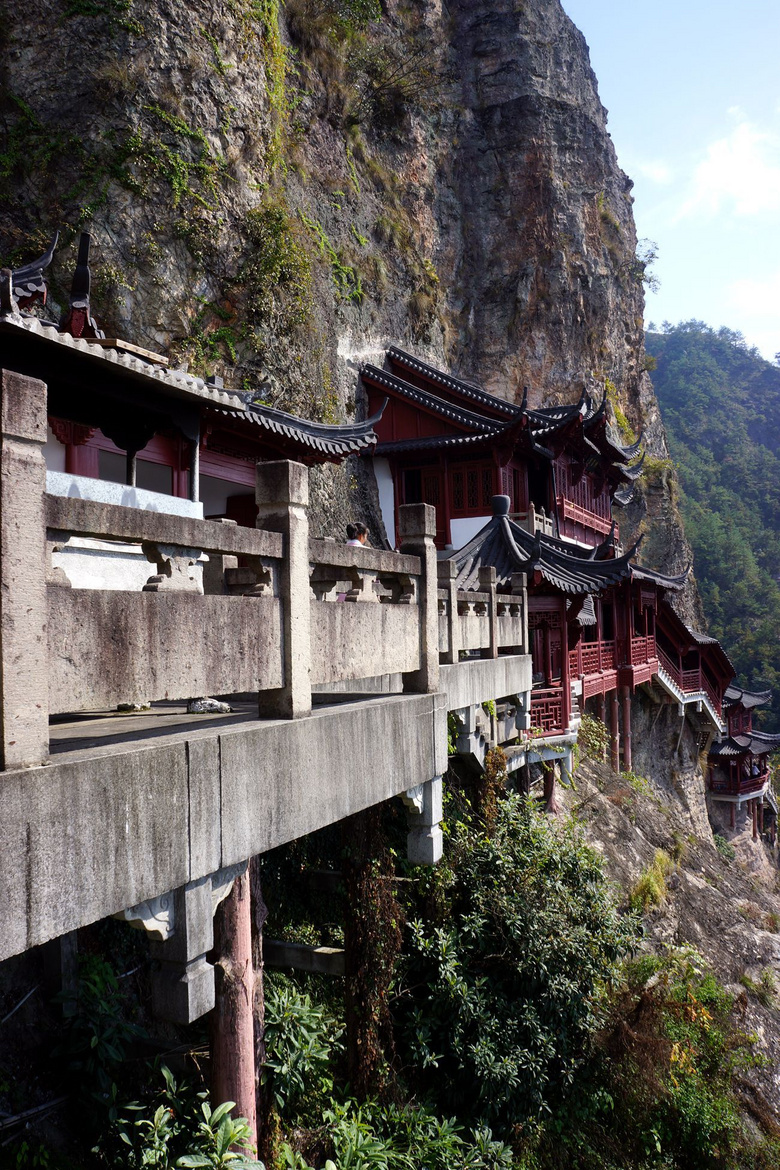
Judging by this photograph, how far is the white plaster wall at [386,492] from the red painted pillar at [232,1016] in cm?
1707

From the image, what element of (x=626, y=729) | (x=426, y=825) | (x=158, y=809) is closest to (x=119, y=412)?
(x=426, y=825)

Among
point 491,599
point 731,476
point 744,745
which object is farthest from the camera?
point 731,476

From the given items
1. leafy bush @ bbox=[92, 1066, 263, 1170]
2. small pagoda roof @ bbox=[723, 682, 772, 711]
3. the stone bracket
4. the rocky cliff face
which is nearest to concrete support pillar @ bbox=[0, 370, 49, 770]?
the stone bracket

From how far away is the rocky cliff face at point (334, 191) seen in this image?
605 inches

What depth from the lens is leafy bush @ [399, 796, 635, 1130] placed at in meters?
7.14

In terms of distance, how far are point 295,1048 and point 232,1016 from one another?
176 cm

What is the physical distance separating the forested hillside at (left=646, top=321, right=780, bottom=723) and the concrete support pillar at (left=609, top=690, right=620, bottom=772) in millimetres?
33677

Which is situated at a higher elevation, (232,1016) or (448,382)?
(448,382)

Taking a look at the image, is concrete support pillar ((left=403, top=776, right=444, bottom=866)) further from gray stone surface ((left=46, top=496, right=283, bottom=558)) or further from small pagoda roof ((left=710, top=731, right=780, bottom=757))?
small pagoda roof ((left=710, top=731, right=780, bottom=757))

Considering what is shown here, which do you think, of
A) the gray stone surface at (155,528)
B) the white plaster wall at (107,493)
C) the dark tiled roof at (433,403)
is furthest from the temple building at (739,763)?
the gray stone surface at (155,528)

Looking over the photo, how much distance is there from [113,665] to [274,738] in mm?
1230

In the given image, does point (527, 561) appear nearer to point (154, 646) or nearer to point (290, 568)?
point (290, 568)

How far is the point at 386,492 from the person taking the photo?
22.2 m

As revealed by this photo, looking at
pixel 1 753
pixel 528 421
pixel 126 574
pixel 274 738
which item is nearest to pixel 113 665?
pixel 1 753
